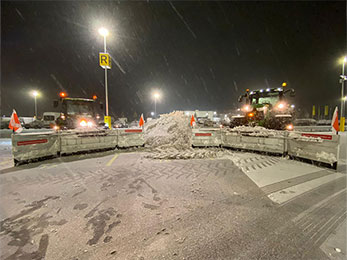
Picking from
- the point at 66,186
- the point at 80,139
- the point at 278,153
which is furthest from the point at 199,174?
the point at 80,139

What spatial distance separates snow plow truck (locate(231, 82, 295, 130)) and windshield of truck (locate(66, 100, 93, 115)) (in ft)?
35.8

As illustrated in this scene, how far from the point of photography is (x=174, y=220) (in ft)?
8.68

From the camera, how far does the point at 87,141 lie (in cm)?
779

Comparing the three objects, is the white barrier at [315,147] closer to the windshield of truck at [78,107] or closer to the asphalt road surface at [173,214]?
the asphalt road surface at [173,214]

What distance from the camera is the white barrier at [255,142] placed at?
7.07 metres

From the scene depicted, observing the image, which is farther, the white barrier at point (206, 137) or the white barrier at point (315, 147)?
the white barrier at point (206, 137)

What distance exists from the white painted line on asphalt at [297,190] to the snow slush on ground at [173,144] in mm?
3452

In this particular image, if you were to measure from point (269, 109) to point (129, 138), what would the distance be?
31.3 feet

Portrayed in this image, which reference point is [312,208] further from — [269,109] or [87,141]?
[269,109]

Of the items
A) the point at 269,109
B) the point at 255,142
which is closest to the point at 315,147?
the point at 255,142

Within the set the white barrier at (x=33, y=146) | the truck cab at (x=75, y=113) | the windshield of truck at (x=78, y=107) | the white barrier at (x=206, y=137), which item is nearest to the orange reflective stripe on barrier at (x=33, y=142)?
the white barrier at (x=33, y=146)

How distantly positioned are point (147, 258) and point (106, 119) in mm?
12644

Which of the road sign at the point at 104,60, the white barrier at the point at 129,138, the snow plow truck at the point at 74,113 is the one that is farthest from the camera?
the road sign at the point at 104,60

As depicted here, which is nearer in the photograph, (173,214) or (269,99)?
(173,214)
